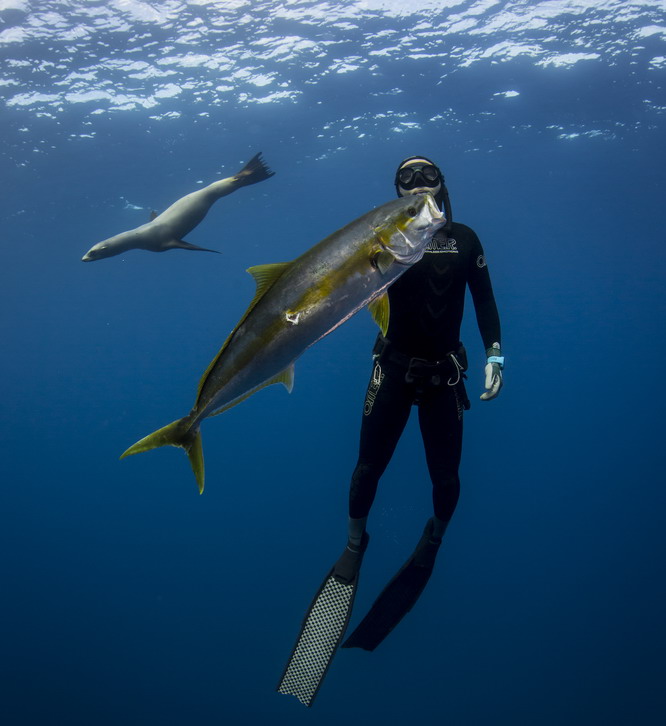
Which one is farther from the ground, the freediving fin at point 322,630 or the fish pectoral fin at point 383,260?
the fish pectoral fin at point 383,260

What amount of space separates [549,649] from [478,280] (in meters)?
12.1

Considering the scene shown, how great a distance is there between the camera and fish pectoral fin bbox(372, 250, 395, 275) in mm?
2218

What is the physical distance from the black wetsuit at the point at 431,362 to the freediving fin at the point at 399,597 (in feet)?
1.96

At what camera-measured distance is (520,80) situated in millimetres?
17609

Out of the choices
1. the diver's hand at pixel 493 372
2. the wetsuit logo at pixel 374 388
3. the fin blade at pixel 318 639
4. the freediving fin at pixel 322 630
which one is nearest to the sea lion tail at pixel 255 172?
the wetsuit logo at pixel 374 388

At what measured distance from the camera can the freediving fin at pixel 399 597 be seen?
528cm

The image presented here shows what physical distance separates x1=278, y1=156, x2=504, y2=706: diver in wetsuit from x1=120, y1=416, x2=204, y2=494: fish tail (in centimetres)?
236

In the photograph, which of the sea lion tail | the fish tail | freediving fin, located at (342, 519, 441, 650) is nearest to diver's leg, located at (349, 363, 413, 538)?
freediving fin, located at (342, 519, 441, 650)

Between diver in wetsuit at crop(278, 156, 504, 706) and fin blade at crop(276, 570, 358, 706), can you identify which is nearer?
diver in wetsuit at crop(278, 156, 504, 706)

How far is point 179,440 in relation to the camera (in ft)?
8.39

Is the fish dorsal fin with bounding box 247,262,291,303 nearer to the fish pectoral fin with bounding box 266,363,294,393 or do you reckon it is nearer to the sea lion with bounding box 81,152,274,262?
→ the fish pectoral fin with bounding box 266,363,294,393

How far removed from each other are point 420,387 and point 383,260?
2.59 m

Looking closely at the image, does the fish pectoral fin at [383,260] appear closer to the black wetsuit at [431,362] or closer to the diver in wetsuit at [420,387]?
the diver in wetsuit at [420,387]

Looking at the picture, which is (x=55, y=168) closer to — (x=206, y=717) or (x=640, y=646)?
(x=206, y=717)
